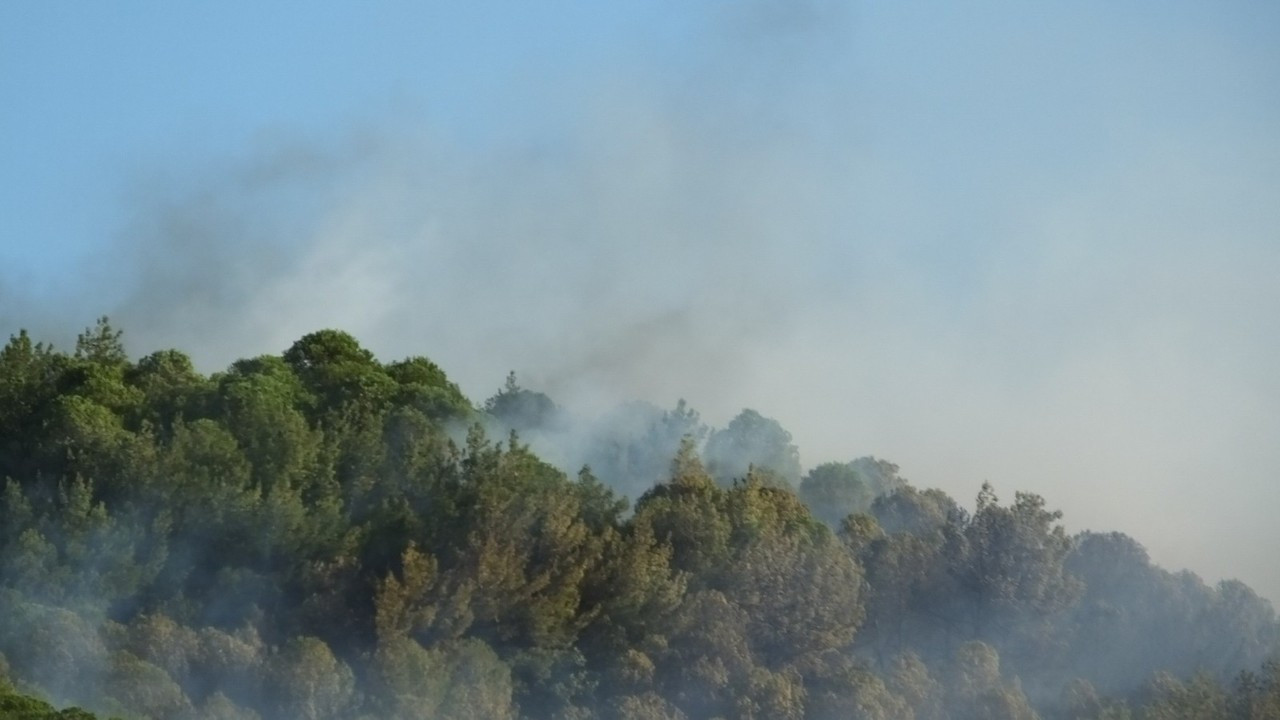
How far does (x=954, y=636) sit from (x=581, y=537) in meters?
12.8

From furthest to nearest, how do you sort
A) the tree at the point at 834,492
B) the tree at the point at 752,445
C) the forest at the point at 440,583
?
1. the tree at the point at 752,445
2. the tree at the point at 834,492
3. the forest at the point at 440,583

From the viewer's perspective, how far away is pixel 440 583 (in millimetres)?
35750

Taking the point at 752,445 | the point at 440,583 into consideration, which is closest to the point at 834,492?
the point at 752,445

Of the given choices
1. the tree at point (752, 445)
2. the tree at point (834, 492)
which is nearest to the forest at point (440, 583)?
the tree at point (834, 492)

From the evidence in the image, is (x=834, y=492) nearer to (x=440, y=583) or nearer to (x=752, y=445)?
(x=752, y=445)

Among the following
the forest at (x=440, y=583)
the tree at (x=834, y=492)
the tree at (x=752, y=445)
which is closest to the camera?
the forest at (x=440, y=583)

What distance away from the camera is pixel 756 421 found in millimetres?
96062

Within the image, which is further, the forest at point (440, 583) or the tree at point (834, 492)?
the tree at point (834, 492)

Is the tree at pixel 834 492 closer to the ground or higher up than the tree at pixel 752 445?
closer to the ground

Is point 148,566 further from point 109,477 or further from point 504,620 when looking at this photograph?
point 504,620

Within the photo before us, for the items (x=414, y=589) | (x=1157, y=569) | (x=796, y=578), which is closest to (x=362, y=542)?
(x=414, y=589)

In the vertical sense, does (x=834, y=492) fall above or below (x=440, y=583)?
above

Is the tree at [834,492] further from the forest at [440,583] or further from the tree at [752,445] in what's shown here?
the forest at [440,583]

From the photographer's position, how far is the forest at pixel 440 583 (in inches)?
1276
